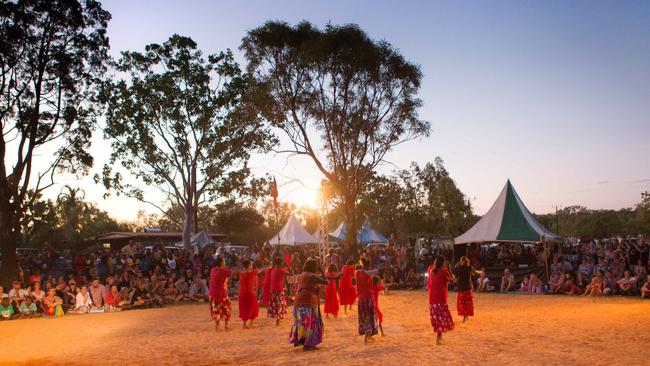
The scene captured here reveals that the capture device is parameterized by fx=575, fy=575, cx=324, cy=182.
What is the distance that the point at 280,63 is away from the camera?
82.5 ft

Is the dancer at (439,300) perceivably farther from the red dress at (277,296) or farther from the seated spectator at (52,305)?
the seated spectator at (52,305)

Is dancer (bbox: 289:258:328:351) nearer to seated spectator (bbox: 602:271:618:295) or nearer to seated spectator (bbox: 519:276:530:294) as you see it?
seated spectator (bbox: 602:271:618:295)

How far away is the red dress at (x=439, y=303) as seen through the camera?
34.1ft

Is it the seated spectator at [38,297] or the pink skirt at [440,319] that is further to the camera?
the seated spectator at [38,297]

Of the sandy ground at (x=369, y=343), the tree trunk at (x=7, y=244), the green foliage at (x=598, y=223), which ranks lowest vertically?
the sandy ground at (x=369, y=343)

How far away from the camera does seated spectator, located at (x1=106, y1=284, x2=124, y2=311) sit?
19078mm

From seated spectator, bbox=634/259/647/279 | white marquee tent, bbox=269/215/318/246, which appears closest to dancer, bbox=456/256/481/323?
seated spectator, bbox=634/259/647/279

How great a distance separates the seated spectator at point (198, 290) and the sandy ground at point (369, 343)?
4.62 m

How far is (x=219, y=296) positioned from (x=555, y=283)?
12757 millimetres

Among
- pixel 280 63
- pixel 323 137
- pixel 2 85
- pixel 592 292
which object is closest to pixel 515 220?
pixel 592 292

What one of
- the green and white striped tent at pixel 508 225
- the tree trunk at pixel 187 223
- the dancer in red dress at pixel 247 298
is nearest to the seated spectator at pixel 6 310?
the dancer in red dress at pixel 247 298

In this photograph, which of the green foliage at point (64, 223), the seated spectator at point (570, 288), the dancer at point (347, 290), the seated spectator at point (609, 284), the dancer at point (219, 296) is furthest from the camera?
the green foliage at point (64, 223)

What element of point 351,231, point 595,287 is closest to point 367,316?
point 595,287

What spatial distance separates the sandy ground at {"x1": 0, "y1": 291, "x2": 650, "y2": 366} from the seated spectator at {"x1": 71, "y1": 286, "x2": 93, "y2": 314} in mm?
1918
